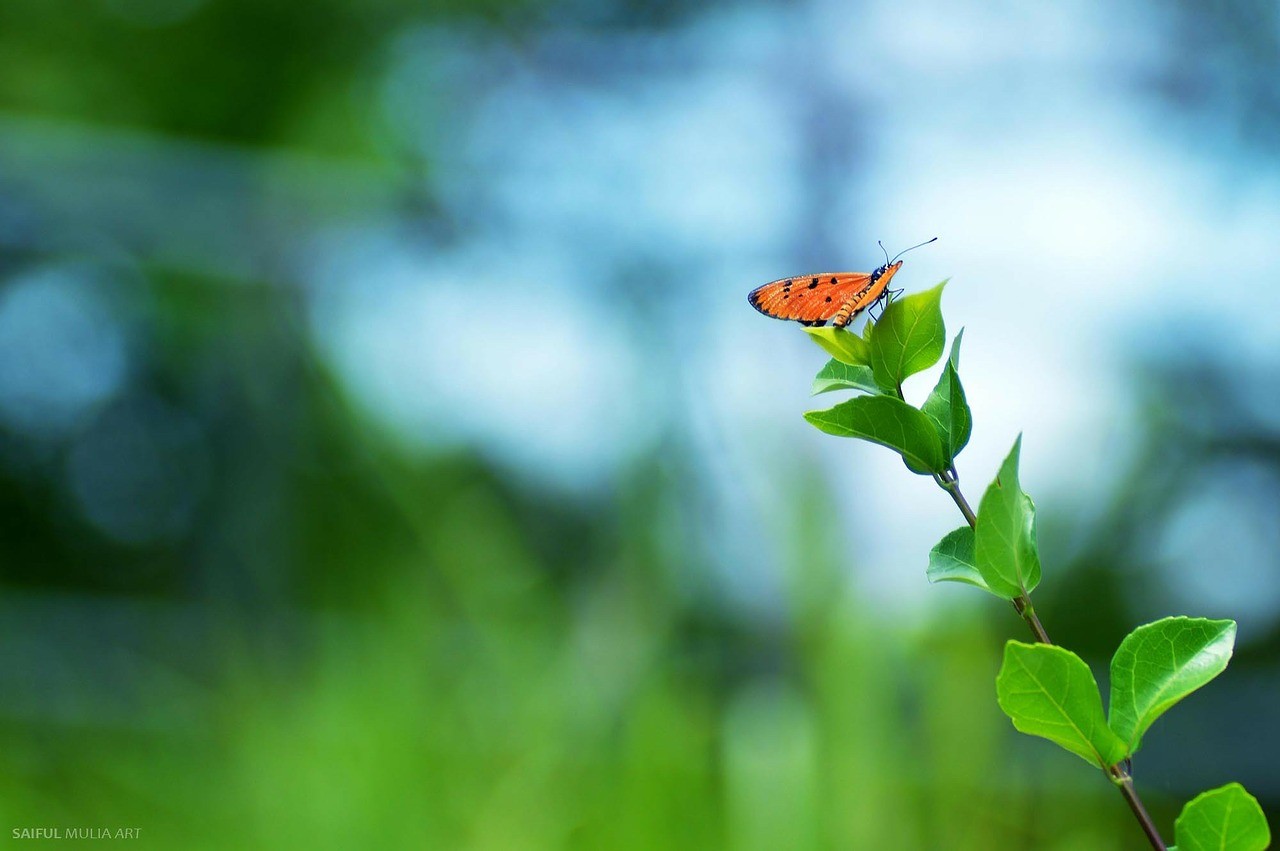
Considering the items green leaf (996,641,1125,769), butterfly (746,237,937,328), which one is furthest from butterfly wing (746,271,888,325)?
green leaf (996,641,1125,769)

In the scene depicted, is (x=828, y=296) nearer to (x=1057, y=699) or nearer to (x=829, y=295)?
(x=829, y=295)

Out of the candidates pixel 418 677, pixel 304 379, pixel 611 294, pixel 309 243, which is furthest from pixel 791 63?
pixel 418 677

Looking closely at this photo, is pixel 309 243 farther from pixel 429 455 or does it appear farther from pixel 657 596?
pixel 657 596

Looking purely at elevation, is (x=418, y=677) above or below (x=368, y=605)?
below

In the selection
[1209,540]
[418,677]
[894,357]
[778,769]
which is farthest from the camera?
[1209,540]

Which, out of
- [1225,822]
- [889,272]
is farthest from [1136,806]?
[889,272]

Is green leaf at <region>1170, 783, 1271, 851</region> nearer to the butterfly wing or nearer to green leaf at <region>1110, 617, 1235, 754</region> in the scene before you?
green leaf at <region>1110, 617, 1235, 754</region>

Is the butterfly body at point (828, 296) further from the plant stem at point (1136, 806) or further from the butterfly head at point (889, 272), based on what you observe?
the plant stem at point (1136, 806)
